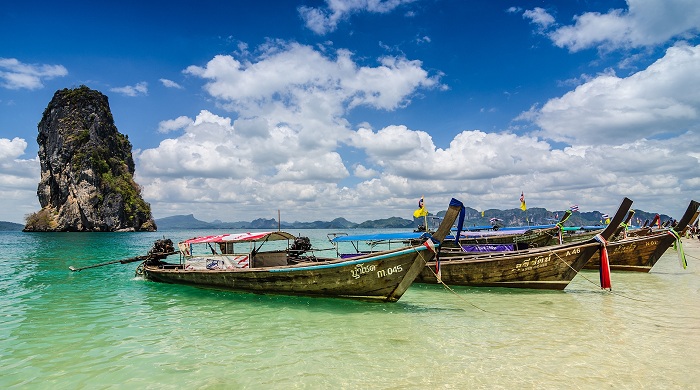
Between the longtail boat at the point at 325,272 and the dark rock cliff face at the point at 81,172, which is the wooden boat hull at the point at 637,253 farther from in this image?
the dark rock cliff face at the point at 81,172

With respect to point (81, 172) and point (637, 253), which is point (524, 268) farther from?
point (81, 172)

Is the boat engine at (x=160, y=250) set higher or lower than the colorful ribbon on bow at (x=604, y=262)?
Result: higher

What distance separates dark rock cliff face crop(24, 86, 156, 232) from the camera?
10525cm

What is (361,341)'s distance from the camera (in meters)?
8.98

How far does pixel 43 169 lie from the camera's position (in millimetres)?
113312

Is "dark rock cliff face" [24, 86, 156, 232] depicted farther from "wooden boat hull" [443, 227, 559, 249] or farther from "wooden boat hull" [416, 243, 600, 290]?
"wooden boat hull" [416, 243, 600, 290]

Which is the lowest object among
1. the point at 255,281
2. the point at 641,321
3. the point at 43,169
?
the point at 641,321

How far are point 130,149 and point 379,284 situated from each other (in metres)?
142

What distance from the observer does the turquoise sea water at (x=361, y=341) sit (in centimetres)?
688

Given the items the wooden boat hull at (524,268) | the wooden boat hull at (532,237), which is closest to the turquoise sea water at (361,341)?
the wooden boat hull at (524,268)

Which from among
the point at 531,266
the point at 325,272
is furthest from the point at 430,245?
the point at 531,266

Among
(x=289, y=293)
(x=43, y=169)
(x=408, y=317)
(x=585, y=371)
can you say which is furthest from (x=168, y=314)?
(x=43, y=169)

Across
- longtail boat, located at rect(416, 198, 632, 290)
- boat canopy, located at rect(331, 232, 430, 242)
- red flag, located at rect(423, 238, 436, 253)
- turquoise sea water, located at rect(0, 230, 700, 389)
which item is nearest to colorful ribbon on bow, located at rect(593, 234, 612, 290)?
longtail boat, located at rect(416, 198, 632, 290)

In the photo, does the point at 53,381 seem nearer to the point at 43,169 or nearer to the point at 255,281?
the point at 255,281
